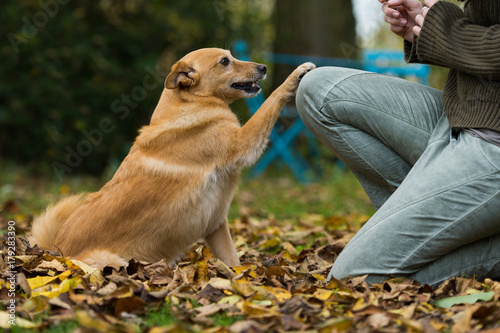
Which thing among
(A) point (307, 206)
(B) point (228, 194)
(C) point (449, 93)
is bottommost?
(A) point (307, 206)

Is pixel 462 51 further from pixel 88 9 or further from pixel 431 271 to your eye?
pixel 88 9

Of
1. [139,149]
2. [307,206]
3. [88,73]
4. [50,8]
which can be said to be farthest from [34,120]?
[139,149]

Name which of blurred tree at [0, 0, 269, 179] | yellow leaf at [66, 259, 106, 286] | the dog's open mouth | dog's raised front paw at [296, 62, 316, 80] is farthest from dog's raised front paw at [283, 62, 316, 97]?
blurred tree at [0, 0, 269, 179]

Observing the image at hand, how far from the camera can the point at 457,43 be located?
2426mm

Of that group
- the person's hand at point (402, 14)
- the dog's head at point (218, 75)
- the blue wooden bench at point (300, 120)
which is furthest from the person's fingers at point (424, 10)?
the blue wooden bench at point (300, 120)

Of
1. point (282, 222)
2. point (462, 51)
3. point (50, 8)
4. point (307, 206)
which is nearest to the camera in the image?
point (462, 51)

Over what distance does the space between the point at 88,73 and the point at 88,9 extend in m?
0.99

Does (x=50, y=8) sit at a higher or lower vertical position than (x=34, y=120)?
higher

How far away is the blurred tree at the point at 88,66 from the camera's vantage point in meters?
8.04

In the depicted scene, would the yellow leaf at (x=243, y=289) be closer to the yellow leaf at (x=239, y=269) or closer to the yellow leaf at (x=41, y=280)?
the yellow leaf at (x=239, y=269)

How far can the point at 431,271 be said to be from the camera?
2.56 meters

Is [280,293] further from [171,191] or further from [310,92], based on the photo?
[310,92]

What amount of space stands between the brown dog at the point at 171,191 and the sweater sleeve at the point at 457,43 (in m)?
0.85

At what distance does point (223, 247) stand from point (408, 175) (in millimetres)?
1192
